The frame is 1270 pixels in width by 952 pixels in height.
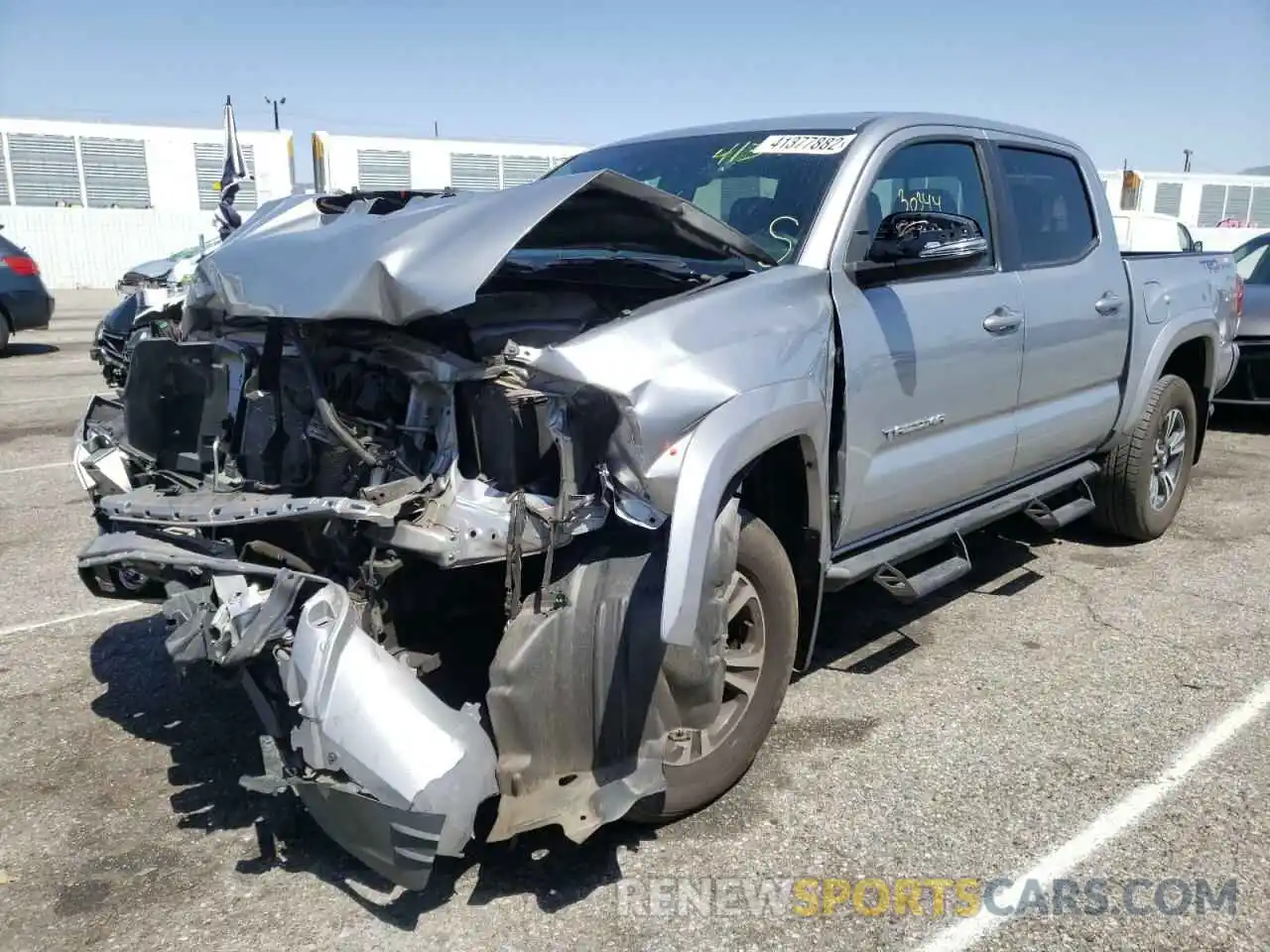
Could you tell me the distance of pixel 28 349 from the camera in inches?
612

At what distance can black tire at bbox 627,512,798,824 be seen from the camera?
3.08m

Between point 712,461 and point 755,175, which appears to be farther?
point 755,175

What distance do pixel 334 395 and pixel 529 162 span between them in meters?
31.5

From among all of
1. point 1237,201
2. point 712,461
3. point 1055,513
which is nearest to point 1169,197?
point 1237,201

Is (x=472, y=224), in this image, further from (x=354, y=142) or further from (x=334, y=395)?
(x=354, y=142)

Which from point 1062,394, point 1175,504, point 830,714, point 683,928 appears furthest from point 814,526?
point 1175,504

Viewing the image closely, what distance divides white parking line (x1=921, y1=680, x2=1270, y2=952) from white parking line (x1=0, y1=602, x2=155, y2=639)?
3743mm

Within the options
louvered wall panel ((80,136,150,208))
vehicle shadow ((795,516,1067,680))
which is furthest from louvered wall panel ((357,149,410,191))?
vehicle shadow ((795,516,1067,680))

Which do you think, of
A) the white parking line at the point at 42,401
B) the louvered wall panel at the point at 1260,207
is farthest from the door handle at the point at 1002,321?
the louvered wall panel at the point at 1260,207

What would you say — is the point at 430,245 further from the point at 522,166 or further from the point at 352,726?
the point at 522,166

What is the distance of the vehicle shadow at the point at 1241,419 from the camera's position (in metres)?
9.59

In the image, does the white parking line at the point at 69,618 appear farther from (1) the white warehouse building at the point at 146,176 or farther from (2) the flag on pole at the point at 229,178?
(1) the white warehouse building at the point at 146,176

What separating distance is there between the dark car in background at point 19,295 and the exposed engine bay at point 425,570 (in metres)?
12.4

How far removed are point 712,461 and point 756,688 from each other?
2.97ft
